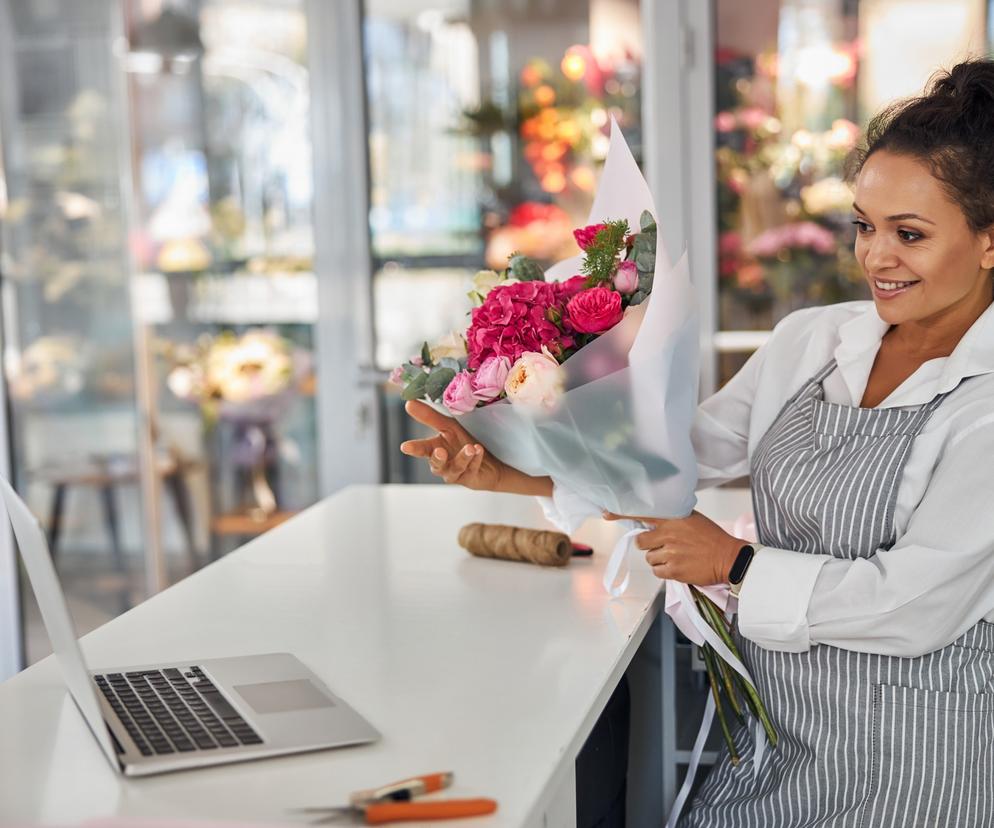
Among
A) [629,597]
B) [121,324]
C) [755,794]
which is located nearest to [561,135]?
[121,324]

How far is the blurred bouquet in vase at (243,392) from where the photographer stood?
384cm

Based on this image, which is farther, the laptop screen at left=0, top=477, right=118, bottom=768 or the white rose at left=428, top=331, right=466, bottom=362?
the white rose at left=428, top=331, right=466, bottom=362

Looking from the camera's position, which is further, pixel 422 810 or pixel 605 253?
pixel 605 253

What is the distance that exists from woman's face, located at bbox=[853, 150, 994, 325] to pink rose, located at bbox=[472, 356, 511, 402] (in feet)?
1.64

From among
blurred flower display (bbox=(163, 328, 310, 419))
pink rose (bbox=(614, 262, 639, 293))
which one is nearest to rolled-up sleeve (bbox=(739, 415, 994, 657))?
pink rose (bbox=(614, 262, 639, 293))

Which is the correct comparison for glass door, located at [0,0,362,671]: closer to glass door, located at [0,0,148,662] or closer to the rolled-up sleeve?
glass door, located at [0,0,148,662]

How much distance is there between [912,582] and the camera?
1.44 m

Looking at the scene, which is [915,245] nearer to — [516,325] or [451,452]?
[516,325]

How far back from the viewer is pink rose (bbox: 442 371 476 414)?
1.52m

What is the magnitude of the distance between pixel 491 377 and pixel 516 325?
78 mm

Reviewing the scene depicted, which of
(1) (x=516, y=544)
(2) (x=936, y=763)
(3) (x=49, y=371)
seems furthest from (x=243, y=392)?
(2) (x=936, y=763)

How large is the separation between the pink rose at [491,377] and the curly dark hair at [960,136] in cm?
58

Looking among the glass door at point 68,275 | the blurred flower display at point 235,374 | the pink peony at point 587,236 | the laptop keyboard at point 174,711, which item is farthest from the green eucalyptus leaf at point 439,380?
the glass door at point 68,275

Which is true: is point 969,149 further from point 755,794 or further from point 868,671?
point 755,794
